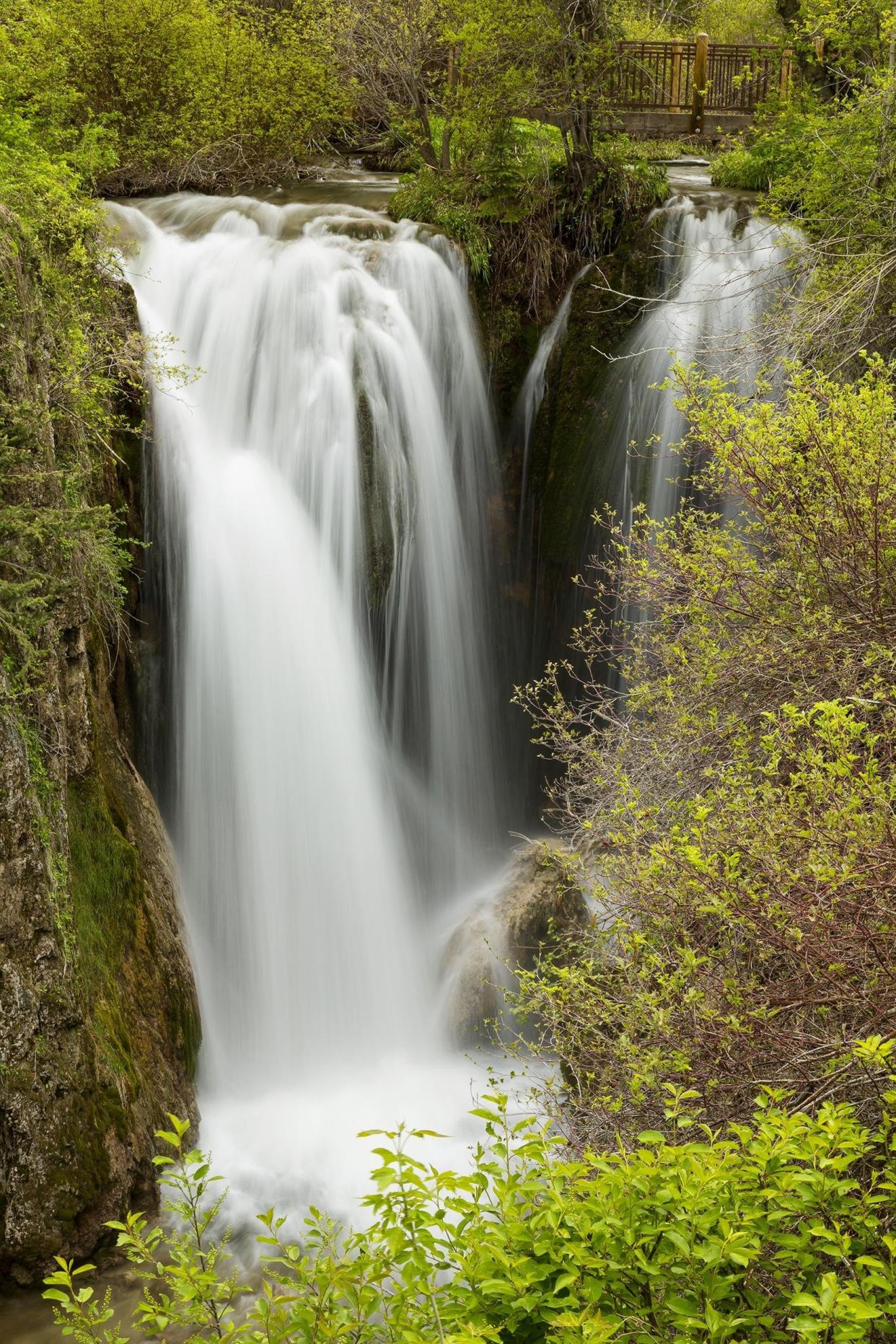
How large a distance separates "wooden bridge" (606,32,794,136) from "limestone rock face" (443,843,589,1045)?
1348 cm

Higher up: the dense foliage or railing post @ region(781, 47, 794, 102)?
railing post @ region(781, 47, 794, 102)

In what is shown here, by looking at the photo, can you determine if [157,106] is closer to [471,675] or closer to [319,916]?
[471,675]

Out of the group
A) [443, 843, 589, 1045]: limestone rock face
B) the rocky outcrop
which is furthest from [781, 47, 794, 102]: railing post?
the rocky outcrop

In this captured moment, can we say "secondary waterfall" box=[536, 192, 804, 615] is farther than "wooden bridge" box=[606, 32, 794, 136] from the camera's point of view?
No

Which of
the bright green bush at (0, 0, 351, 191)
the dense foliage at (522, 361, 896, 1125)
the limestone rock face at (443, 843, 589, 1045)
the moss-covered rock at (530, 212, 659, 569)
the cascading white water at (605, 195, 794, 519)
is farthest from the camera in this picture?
the bright green bush at (0, 0, 351, 191)

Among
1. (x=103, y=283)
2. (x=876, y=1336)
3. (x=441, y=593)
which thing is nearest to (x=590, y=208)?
(x=441, y=593)

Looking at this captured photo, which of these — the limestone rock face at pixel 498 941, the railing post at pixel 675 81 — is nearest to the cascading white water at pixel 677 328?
the limestone rock face at pixel 498 941

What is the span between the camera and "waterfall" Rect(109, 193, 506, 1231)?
25.0ft

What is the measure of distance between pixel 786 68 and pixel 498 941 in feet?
44.8

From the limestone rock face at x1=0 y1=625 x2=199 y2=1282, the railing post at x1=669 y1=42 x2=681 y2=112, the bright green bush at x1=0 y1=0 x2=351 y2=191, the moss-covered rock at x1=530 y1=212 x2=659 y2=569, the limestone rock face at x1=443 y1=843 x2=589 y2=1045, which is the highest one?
the railing post at x1=669 y1=42 x2=681 y2=112

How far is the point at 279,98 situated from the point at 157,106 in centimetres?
172

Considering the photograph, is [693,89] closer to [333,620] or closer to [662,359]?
[662,359]

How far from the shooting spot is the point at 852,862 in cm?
357

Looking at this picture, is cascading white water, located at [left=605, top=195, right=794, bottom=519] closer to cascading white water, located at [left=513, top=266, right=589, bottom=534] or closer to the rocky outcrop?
cascading white water, located at [left=513, top=266, right=589, bottom=534]
